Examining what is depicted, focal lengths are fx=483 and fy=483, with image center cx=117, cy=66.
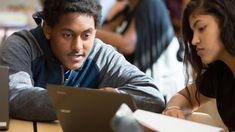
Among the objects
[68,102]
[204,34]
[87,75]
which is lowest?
[87,75]

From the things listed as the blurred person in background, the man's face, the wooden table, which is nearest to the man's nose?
the man's face

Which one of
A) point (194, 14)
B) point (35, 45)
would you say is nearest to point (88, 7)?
point (35, 45)

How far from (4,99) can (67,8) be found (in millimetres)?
429

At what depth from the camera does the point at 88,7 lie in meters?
1.75

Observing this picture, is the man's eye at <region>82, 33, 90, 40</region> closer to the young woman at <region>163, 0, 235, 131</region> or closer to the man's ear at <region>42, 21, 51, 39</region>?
the man's ear at <region>42, 21, 51, 39</region>

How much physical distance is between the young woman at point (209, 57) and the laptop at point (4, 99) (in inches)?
20.9

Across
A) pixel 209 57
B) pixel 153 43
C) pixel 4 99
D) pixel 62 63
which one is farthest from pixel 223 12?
pixel 153 43

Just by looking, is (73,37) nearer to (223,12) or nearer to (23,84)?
(23,84)

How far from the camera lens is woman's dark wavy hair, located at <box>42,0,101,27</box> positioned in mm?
1726

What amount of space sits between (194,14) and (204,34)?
0.10 metres

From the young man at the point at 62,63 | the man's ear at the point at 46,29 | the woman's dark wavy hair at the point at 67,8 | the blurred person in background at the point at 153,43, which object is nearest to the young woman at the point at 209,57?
the young man at the point at 62,63

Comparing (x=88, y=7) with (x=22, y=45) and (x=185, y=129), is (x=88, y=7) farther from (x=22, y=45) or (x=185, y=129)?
(x=185, y=129)

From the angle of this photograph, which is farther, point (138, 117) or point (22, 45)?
point (22, 45)

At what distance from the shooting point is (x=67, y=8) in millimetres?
1724
